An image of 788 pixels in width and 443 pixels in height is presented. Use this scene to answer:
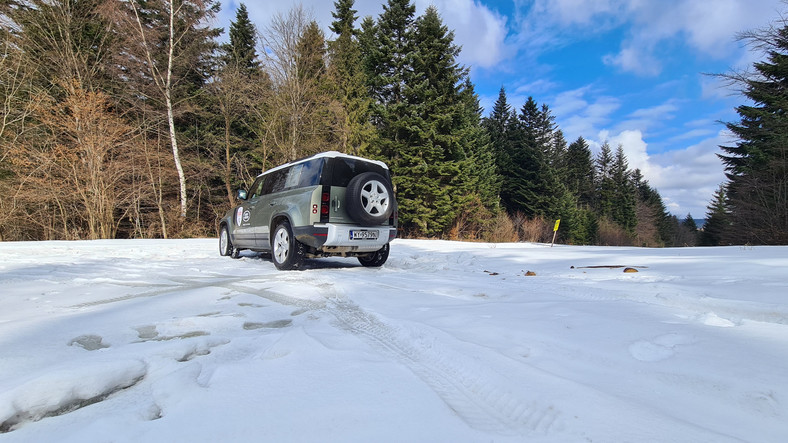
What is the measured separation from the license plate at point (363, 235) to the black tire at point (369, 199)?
0.47 ft

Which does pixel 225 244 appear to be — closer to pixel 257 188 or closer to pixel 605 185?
pixel 257 188

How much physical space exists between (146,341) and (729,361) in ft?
10.5

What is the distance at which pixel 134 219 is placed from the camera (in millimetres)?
16297

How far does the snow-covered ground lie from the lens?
46.6 inches

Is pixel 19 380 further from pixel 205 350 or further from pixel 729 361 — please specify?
pixel 729 361

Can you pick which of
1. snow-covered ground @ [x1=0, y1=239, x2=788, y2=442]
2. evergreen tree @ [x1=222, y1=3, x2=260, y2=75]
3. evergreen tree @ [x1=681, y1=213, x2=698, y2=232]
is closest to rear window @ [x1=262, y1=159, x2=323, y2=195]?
snow-covered ground @ [x1=0, y1=239, x2=788, y2=442]

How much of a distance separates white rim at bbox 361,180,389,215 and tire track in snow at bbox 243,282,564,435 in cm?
301

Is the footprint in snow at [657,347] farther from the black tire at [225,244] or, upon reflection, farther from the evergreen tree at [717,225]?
the evergreen tree at [717,225]

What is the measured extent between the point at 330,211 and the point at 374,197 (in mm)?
775

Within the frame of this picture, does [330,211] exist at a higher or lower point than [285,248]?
higher

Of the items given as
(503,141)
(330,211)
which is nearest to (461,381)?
(330,211)

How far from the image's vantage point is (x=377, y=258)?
6.23 metres

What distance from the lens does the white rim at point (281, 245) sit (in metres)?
5.62

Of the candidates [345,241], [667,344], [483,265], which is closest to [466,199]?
[483,265]
